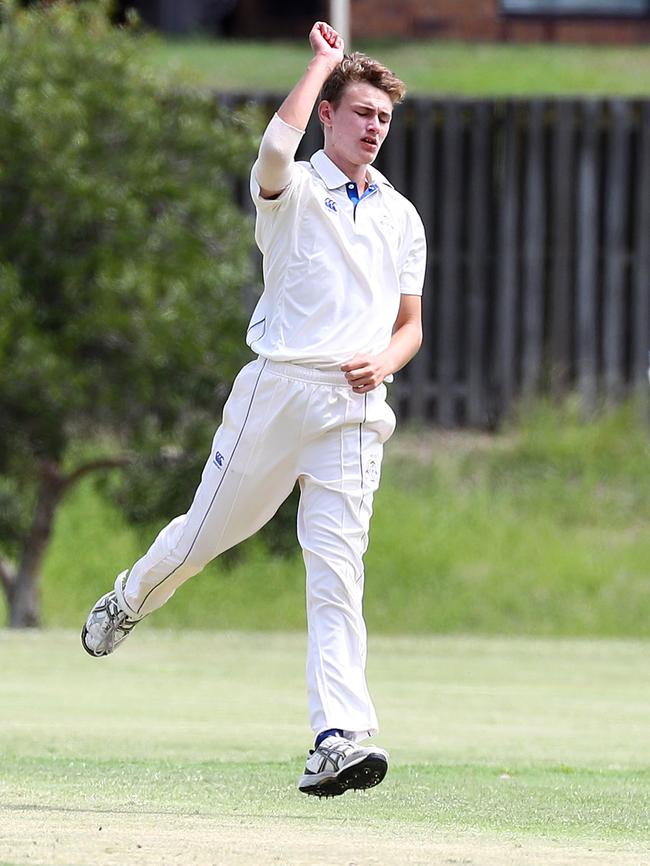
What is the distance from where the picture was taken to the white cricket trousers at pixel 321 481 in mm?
5312

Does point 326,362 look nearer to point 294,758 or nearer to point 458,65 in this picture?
point 294,758

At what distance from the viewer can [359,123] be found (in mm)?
5465

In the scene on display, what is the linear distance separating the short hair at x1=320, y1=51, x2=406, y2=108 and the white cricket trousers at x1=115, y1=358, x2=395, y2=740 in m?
0.81

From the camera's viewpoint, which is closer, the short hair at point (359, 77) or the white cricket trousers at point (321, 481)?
the white cricket trousers at point (321, 481)

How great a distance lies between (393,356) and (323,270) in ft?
1.01

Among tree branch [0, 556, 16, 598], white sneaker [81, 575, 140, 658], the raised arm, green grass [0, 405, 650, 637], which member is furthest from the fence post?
the raised arm

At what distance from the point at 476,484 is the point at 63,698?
994 cm

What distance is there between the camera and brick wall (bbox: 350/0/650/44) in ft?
77.0

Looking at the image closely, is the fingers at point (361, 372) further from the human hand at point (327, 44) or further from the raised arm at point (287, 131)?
the human hand at point (327, 44)

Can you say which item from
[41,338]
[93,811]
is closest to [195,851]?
[93,811]

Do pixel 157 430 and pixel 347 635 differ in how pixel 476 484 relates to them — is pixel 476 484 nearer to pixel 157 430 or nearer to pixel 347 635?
pixel 157 430

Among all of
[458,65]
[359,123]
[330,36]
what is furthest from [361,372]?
[458,65]

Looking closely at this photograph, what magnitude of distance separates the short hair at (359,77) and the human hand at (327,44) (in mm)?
45

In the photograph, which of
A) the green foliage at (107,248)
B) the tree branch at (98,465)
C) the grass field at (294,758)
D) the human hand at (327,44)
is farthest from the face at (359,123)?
the tree branch at (98,465)
